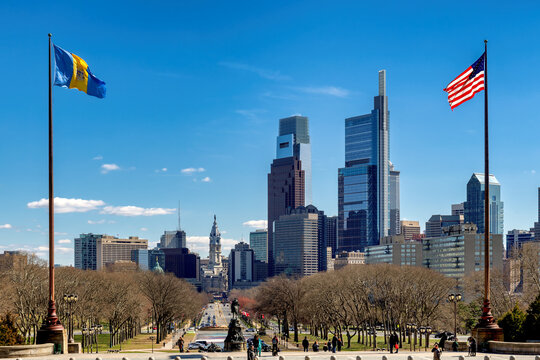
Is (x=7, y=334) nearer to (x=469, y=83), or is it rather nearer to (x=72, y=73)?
(x=72, y=73)

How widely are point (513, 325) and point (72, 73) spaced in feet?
125

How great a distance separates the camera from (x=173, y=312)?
449 ft

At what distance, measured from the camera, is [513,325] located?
53.6 meters

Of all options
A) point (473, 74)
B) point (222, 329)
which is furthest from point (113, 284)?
point (473, 74)

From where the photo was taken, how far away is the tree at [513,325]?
174 feet

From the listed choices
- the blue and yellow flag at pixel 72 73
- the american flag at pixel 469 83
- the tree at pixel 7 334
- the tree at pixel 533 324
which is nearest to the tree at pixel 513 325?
the tree at pixel 533 324

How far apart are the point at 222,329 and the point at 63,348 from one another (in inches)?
5060

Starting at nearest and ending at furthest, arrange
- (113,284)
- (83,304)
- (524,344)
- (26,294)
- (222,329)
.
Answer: (524,344) < (26,294) < (83,304) < (113,284) < (222,329)

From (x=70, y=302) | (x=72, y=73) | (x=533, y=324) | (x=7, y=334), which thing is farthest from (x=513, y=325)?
(x=70, y=302)

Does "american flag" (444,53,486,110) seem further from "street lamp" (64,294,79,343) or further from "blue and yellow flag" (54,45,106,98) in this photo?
"street lamp" (64,294,79,343)

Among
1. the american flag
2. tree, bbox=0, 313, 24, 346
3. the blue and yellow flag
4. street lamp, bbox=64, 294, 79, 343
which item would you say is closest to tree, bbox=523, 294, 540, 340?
the american flag

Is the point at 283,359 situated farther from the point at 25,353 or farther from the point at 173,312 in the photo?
the point at 173,312

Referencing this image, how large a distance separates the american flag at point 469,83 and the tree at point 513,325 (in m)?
16.8

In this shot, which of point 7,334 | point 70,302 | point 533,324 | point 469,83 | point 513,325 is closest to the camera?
point 469,83
